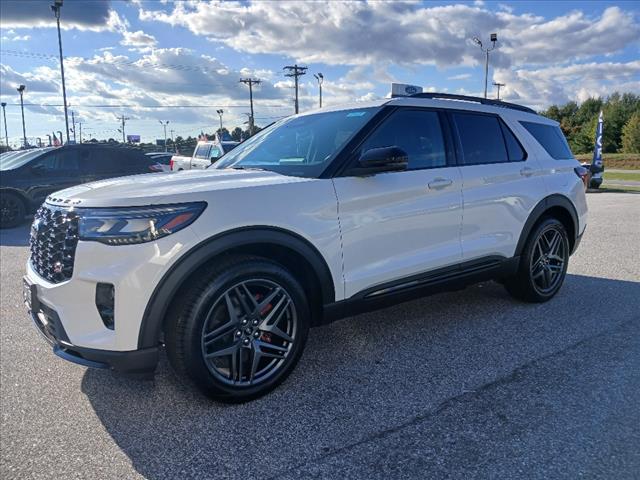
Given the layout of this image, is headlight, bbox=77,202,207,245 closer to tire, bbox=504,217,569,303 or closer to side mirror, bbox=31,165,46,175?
tire, bbox=504,217,569,303

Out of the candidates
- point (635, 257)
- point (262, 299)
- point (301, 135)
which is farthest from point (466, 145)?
point (635, 257)

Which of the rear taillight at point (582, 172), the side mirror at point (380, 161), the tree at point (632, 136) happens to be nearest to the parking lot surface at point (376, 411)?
the side mirror at point (380, 161)

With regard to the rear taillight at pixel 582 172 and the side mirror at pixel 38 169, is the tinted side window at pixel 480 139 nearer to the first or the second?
the rear taillight at pixel 582 172

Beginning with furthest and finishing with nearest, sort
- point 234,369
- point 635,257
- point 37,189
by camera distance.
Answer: point 37,189 → point 635,257 → point 234,369

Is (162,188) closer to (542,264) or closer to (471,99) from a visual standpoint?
(471,99)

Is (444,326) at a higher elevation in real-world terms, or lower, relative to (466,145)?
lower

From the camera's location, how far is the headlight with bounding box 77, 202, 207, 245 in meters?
2.54

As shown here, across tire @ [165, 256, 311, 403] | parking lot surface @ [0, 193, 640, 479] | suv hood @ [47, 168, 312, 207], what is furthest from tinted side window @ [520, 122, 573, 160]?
tire @ [165, 256, 311, 403]

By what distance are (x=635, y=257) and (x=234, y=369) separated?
6223 mm

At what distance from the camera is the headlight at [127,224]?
2.54 meters

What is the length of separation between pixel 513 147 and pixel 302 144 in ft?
6.63

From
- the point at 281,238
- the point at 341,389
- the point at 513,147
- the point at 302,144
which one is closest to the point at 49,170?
the point at 302,144

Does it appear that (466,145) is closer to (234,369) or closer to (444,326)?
(444,326)

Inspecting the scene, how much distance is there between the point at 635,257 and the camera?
6.80 m
